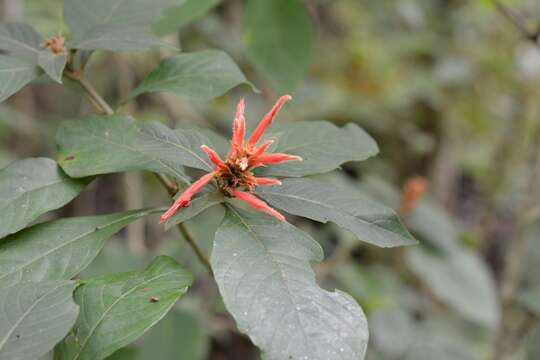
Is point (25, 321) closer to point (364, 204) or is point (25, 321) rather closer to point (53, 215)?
point (364, 204)

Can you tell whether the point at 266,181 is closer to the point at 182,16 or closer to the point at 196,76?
the point at 196,76

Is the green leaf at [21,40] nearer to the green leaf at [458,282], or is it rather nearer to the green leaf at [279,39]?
the green leaf at [279,39]

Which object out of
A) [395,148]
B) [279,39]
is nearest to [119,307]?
[279,39]

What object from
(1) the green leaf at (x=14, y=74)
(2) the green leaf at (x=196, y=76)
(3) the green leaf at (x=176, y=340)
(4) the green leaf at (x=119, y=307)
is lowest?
(3) the green leaf at (x=176, y=340)

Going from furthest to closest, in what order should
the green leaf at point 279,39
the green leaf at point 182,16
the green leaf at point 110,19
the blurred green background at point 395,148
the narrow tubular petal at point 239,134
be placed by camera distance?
the blurred green background at point 395,148 → the green leaf at point 279,39 → the green leaf at point 182,16 → the green leaf at point 110,19 → the narrow tubular petal at point 239,134

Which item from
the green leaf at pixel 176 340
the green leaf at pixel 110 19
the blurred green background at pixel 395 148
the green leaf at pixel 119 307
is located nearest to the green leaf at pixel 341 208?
the green leaf at pixel 119 307

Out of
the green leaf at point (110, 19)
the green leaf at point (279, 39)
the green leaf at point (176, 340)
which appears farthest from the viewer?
the green leaf at point (176, 340)
